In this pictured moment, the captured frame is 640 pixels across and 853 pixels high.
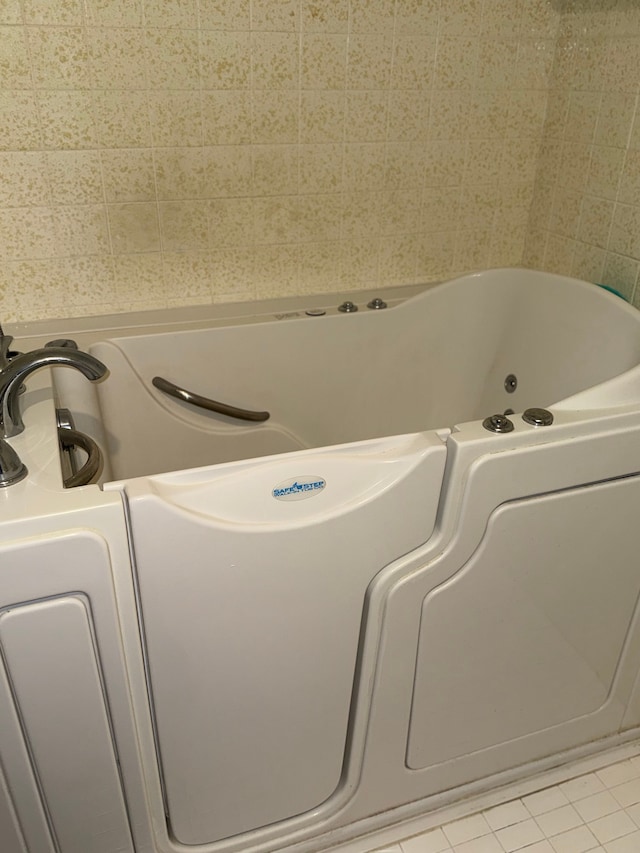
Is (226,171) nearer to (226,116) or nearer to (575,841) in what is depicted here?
(226,116)

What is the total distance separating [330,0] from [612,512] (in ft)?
3.84

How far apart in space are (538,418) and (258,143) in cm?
90

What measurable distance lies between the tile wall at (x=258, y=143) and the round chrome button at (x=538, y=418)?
0.69 m

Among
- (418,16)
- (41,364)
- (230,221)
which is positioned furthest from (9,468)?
(418,16)

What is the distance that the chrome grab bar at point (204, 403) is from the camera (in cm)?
149

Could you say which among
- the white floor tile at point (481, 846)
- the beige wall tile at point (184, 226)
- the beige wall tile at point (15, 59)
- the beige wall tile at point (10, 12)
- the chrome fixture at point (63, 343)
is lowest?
the white floor tile at point (481, 846)

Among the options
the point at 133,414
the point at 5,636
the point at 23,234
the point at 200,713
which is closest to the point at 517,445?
the point at 200,713

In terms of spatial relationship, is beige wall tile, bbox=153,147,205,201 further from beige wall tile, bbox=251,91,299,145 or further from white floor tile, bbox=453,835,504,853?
white floor tile, bbox=453,835,504,853

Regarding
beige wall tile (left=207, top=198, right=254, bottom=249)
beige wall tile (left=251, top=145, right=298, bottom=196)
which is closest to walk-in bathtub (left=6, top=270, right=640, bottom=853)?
beige wall tile (left=207, top=198, right=254, bottom=249)

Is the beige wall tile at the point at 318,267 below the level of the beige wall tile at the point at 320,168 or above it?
below

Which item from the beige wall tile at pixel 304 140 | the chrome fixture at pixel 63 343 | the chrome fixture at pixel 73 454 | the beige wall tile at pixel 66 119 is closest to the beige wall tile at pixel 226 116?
the beige wall tile at pixel 304 140

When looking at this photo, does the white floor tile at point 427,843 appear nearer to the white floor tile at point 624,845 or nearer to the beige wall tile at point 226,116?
the white floor tile at point 624,845

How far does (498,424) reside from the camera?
100cm

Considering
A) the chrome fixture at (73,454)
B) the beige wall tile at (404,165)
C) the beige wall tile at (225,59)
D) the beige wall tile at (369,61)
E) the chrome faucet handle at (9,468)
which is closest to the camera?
the chrome faucet handle at (9,468)
